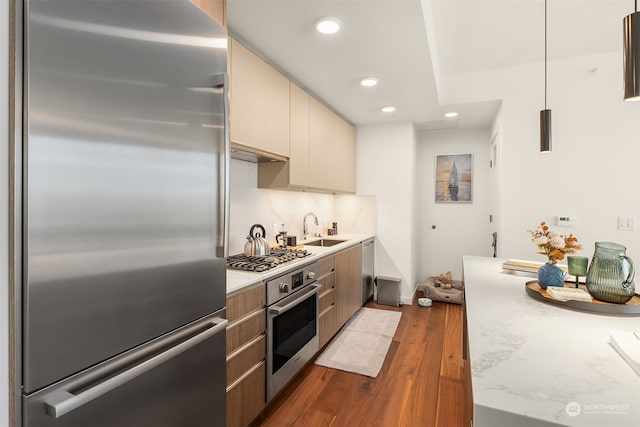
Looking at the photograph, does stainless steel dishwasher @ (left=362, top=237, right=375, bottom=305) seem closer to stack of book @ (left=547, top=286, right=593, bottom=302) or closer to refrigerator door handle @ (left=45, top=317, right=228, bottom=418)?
stack of book @ (left=547, top=286, right=593, bottom=302)

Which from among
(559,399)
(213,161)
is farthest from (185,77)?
(559,399)

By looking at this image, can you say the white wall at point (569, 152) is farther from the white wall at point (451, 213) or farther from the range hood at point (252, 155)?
the range hood at point (252, 155)

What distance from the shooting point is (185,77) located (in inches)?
42.7

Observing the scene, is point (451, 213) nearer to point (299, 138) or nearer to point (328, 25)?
point (299, 138)

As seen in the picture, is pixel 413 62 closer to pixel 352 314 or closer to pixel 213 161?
pixel 213 161

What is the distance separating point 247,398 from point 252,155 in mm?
1578

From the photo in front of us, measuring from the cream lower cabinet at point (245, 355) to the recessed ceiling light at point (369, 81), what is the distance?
186cm

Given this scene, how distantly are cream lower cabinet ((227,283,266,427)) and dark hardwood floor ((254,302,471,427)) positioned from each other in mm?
288

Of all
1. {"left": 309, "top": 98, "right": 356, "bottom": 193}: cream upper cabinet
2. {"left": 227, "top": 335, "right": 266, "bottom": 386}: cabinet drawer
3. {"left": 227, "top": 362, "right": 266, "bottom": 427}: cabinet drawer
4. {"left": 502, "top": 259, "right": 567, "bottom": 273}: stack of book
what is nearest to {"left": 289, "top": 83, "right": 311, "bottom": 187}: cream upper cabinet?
{"left": 309, "top": 98, "right": 356, "bottom": 193}: cream upper cabinet

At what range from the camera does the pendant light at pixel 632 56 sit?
0.88 m

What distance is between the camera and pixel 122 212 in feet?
2.84

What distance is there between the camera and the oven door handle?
1822 millimetres

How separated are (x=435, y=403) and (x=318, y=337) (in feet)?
3.02

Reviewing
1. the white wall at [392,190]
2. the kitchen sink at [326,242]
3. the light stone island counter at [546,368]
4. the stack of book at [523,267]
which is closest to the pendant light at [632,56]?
the light stone island counter at [546,368]
